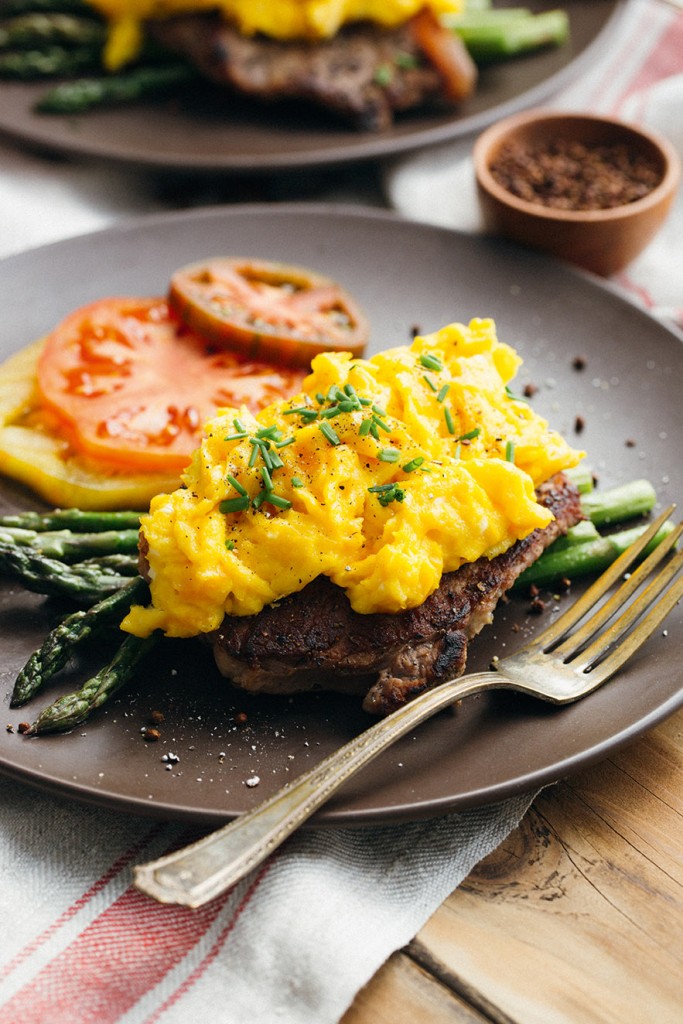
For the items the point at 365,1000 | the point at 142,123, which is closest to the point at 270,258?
the point at 142,123

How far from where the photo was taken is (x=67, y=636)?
15.0ft

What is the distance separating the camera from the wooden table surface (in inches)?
148

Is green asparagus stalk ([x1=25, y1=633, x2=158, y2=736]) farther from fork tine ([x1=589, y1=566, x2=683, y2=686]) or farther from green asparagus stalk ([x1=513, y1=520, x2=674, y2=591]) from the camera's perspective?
fork tine ([x1=589, y1=566, x2=683, y2=686])

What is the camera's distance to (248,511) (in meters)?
4.46

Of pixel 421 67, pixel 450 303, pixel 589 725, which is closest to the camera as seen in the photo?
pixel 589 725

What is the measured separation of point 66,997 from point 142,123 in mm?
6511

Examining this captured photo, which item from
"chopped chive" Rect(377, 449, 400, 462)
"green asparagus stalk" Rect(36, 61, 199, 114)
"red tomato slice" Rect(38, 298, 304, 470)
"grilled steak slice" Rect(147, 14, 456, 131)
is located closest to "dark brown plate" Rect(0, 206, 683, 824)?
"red tomato slice" Rect(38, 298, 304, 470)

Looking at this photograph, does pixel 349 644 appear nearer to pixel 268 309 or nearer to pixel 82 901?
pixel 82 901

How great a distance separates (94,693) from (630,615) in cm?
234

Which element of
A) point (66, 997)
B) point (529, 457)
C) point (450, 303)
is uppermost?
point (529, 457)

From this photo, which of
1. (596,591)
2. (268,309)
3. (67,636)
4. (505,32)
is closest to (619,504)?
(596,591)

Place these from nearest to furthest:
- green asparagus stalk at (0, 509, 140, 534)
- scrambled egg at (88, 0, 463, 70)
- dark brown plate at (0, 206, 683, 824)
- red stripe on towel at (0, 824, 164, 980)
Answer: red stripe on towel at (0, 824, 164, 980), dark brown plate at (0, 206, 683, 824), green asparagus stalk at (0, 509, 140, 534), scrambled egg at (88, 0, 463, 70)

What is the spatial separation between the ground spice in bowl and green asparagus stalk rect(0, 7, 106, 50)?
12.0ft

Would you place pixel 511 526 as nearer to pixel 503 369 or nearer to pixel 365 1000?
pixel 503 369
